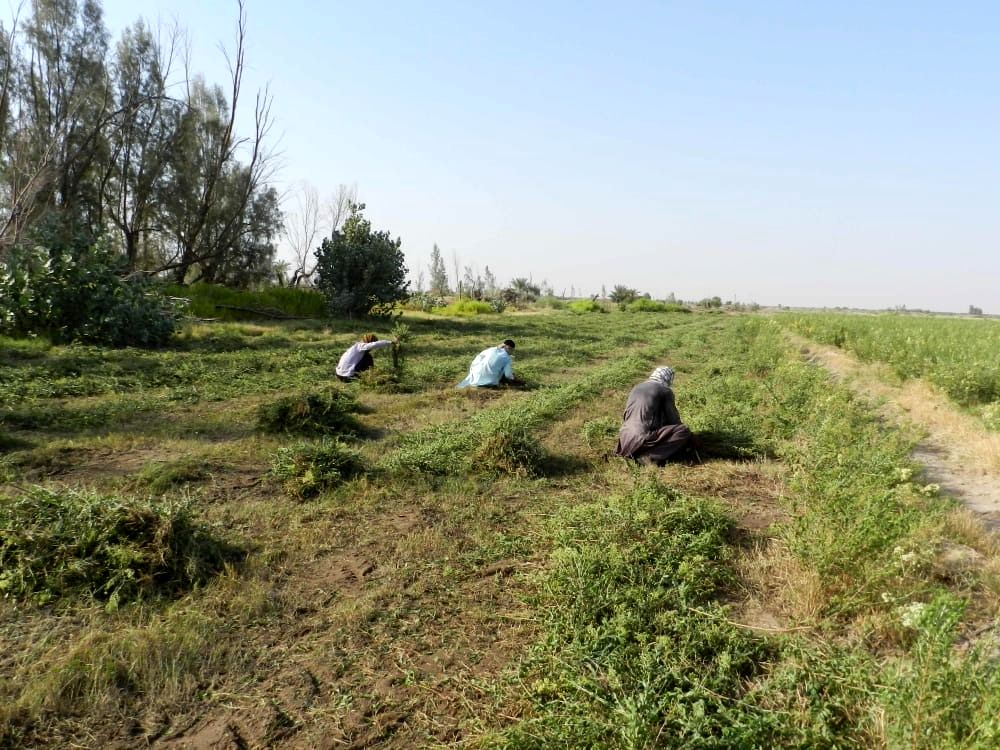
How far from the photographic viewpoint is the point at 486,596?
11.4 ft

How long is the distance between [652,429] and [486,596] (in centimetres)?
319

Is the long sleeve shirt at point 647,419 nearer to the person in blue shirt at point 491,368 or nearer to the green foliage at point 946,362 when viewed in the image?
the person in blue shirt at point 491,368

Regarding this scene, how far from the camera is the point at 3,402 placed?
7.28 metres

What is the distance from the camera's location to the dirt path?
5.40m

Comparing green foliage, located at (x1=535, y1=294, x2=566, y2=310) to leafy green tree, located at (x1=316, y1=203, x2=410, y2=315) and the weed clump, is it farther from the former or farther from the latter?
the weed clump

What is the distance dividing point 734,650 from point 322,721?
186 centimetres

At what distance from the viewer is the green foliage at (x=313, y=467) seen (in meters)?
4.92

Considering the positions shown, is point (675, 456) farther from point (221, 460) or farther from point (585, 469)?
point (221, 460)

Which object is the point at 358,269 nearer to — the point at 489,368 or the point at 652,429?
the point at 489,368

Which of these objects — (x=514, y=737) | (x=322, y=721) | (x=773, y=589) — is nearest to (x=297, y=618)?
(x=322, y=721)

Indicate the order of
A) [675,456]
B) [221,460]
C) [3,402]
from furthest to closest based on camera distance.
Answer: [3,402] < [675,456] < [221,460]

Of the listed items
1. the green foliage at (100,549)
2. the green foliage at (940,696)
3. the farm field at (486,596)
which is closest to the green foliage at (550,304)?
the farm field at (486,596)

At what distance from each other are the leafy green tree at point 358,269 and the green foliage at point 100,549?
1895cm

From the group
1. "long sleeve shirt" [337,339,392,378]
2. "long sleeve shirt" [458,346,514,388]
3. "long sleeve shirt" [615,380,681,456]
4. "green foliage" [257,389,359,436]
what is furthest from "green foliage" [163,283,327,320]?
"long sleeve shirt" [615,380,681,456]
